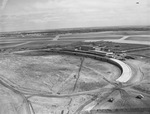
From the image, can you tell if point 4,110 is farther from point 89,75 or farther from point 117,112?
point 89,75

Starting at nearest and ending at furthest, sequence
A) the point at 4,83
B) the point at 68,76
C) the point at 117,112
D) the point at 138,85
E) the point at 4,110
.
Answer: the point at 117,112, the point at 4,110, the point at 138,85, the point at 4,83, the point at 68,76

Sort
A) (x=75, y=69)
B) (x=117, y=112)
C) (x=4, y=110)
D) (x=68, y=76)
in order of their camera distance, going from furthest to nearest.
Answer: (x=75, y=69) < (x=68, y=76) < (x=4, y=110) < (x=117, y=112)

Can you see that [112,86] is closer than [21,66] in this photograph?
Yes

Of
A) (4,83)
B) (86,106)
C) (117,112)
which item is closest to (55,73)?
(4,83)

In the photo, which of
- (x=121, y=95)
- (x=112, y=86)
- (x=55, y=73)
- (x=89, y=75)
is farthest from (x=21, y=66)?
(x=121, y=95)

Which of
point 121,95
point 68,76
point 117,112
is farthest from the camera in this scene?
point 68,76

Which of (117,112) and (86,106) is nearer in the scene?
(117,112)

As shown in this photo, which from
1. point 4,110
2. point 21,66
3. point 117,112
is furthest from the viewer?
point 21,66

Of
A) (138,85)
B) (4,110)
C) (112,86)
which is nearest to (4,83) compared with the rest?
(4,110)

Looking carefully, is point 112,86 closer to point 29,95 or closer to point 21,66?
point 29,95
